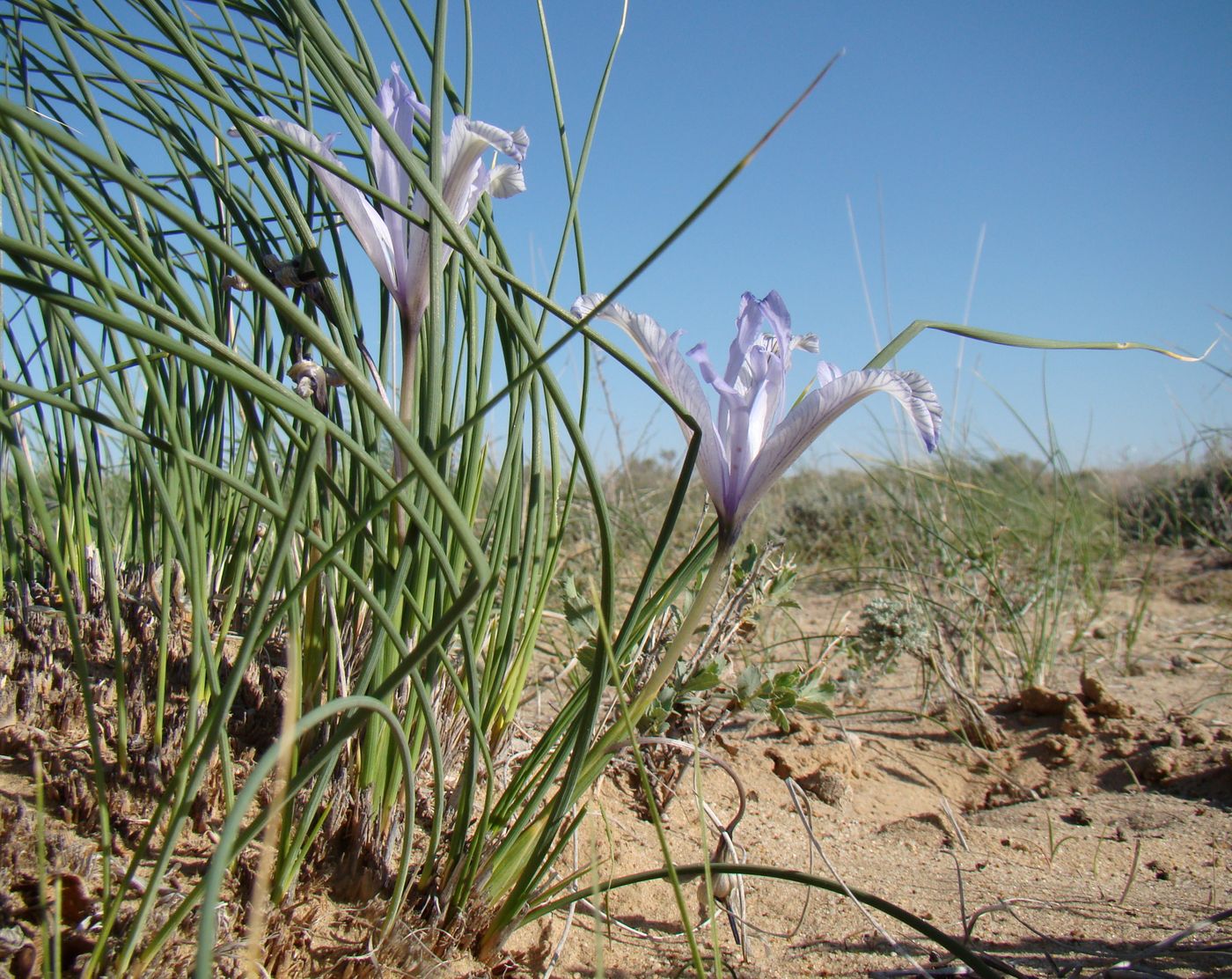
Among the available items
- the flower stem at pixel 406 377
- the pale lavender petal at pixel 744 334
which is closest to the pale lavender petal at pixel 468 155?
the flower stem at pixel 406 377

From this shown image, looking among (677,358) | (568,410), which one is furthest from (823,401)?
(568,410)

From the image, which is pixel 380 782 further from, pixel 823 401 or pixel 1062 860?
pixel 1062 860

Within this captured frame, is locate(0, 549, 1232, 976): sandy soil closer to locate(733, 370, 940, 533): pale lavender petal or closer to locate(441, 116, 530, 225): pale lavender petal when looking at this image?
locate(733, 370, 940, 533): pale lavender petal

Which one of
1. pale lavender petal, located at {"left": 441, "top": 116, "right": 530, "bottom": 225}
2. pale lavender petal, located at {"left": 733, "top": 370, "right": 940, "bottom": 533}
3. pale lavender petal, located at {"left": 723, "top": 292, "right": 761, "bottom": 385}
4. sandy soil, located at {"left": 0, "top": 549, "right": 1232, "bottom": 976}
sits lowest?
sandy soil, located at {"left": 0, "top": 549, "right": 1232, "bottom": 976}

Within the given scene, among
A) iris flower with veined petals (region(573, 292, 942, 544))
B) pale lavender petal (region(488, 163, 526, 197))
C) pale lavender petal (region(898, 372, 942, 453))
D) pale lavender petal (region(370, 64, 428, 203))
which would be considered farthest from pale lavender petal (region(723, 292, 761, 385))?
pale lavender petal (region(370, 64, 428, 203))

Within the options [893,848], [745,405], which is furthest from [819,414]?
[893,848]

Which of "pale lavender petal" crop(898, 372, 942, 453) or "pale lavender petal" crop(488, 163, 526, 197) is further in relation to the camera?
"pale lavender petal" crop(488, 163, 526, 197)
